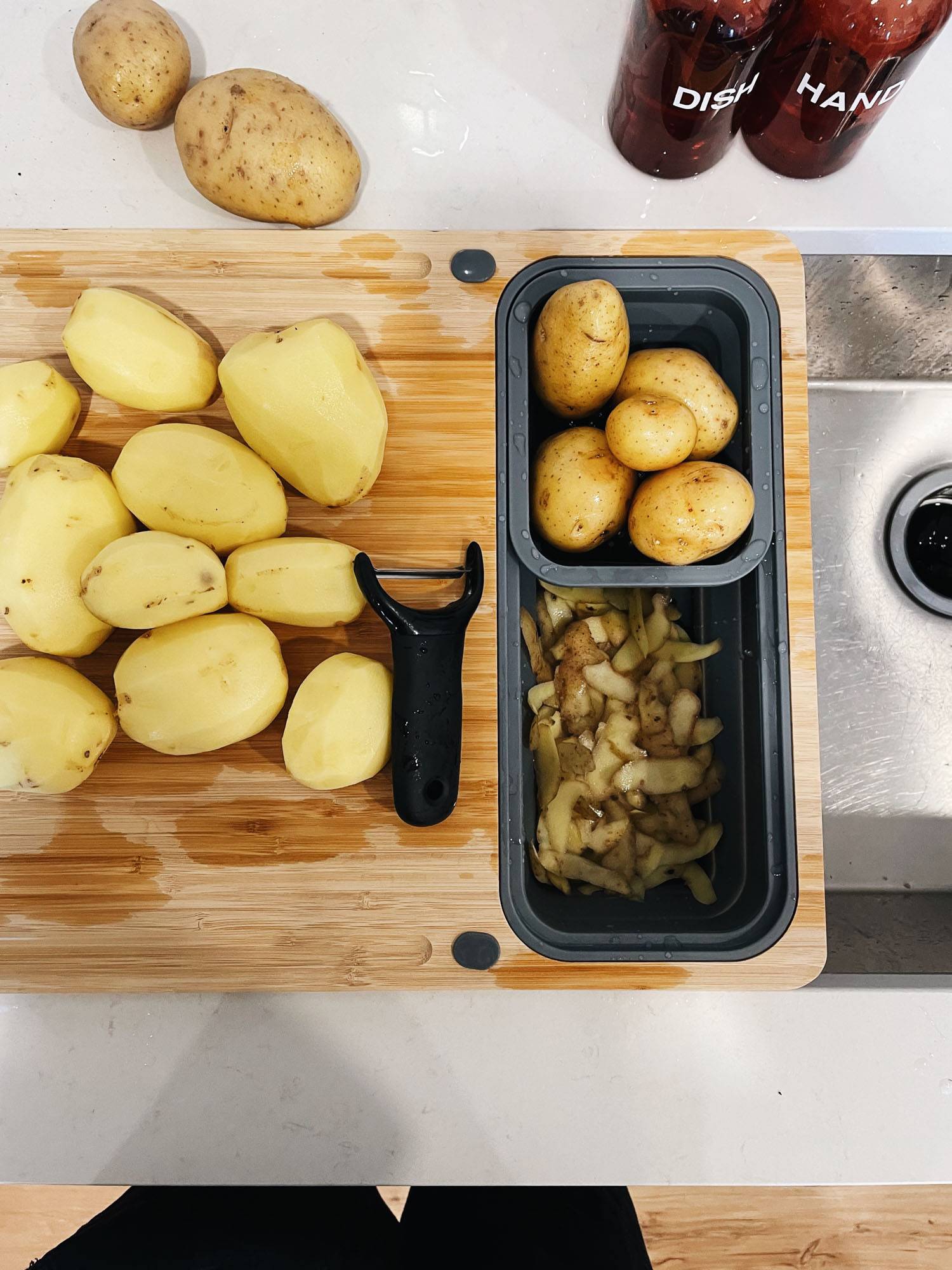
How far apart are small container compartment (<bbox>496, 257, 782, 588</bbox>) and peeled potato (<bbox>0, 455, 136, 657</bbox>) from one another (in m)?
0.35

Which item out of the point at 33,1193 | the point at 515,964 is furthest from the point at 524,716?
the point at 33,1193

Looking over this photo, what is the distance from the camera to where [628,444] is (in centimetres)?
67

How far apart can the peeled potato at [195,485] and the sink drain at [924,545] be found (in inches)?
30.5

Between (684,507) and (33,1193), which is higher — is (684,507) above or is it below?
above

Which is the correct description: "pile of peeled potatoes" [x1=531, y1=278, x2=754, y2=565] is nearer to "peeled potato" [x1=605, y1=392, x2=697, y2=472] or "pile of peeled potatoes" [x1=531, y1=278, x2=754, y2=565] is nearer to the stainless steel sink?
"peeled potato" [x1=605, y1=392, x2=697, y2=472]

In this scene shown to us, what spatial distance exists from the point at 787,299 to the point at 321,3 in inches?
22.4

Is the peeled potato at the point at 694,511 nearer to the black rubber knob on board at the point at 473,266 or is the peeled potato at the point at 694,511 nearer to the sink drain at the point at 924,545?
the black rubber knob on board at the point at 473,266

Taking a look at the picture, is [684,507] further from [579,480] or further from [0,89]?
[0,89]

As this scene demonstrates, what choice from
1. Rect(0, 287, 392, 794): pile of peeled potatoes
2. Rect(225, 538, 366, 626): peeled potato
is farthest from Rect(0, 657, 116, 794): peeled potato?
Rect(225, 538, 366, 626): peeled potato

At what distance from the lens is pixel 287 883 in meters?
0.69

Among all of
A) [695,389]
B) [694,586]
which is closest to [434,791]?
[694,586]

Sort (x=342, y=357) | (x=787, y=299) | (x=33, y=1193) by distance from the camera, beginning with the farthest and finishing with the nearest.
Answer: (x=33, y=1193) → (x=787, y=299) → (x=342, y=357)

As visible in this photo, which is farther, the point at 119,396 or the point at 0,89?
the point at 0,89

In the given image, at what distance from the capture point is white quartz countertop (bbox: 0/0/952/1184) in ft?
2.25
